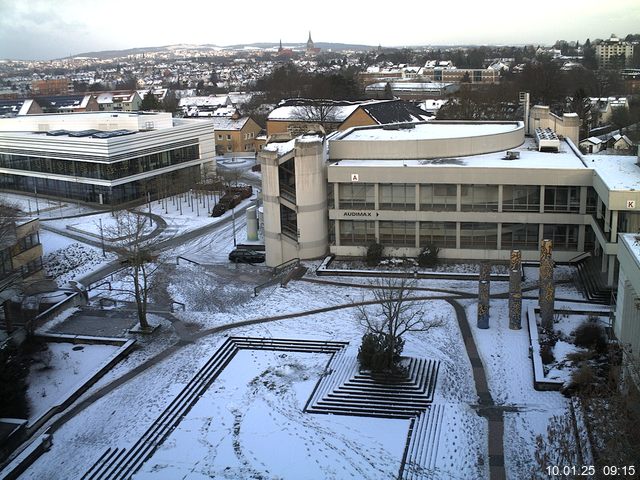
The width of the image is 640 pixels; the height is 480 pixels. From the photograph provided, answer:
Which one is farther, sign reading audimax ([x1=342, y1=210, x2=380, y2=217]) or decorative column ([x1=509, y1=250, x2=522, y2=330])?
sign reading audimax ([x1=342, y1=210, x2=380, y2=217])

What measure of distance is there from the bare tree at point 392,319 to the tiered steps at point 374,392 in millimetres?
766

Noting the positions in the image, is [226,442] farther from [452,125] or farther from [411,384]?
[452,125]

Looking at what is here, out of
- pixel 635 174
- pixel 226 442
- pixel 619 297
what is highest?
pixel 635 174

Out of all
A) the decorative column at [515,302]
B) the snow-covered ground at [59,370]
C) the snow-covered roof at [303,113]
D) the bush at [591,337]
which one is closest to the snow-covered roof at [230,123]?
the snow-covered roof at [303,113]

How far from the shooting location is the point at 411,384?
79.3 ft

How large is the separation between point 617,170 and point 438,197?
29.6ft

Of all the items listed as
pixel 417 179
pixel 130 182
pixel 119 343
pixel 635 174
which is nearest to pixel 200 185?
pixel 130 182

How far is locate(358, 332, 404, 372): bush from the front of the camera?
81.1 feet

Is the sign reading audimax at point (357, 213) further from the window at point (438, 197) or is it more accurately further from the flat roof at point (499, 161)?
the window at point (438, 197)

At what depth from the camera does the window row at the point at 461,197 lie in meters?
36.2

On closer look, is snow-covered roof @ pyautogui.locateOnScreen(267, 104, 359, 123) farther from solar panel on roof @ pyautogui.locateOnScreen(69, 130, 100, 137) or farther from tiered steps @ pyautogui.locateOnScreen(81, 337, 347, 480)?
tiered steps @ pyautogui.locateOnScreen(81, 337, 347, 480)

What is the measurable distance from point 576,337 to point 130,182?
40.7 metres

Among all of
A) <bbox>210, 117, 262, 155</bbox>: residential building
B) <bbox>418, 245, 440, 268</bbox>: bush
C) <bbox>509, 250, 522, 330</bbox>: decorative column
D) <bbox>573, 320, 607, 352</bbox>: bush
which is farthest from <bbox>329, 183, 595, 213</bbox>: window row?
<bbox>210, 117, 262, 155</bbox>: residential building

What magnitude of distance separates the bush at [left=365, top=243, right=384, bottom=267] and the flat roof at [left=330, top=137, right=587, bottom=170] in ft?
14.9
